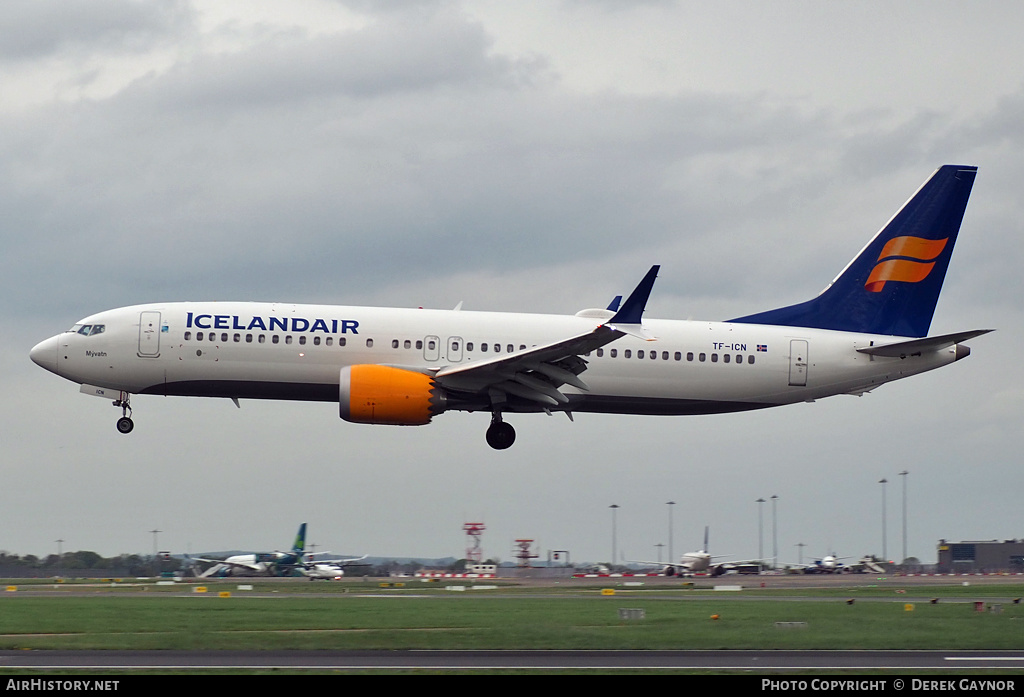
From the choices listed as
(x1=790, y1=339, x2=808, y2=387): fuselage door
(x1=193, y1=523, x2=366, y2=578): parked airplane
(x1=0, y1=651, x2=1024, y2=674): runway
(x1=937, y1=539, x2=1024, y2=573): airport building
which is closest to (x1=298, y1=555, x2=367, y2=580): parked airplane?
(x1=193, y1=523, x2=366, y2=578): parked airplane

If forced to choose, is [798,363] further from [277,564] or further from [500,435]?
[277,564]

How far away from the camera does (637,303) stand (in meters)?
36.0

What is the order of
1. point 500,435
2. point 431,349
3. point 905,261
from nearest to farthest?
A: point 431,349, point 500,435, point 905,261

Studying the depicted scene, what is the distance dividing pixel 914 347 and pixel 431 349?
16.3 m

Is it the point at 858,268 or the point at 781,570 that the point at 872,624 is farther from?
the point at 781,570

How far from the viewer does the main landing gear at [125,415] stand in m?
39.8

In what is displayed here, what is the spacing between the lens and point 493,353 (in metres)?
39.1

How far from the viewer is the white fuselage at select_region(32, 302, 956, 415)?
125 ft

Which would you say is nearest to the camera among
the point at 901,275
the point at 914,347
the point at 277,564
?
the point at 914,347

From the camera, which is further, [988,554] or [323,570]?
[988,554]

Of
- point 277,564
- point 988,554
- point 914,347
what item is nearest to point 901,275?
point 914,347

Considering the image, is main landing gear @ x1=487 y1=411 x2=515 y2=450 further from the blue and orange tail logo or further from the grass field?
the blue and orange tail logo

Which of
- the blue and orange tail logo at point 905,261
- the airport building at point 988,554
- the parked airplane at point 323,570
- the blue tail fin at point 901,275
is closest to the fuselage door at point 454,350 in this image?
the blue tail fin at point 901,275

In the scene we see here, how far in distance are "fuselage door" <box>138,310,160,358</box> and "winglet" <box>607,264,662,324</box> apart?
47.1ft
